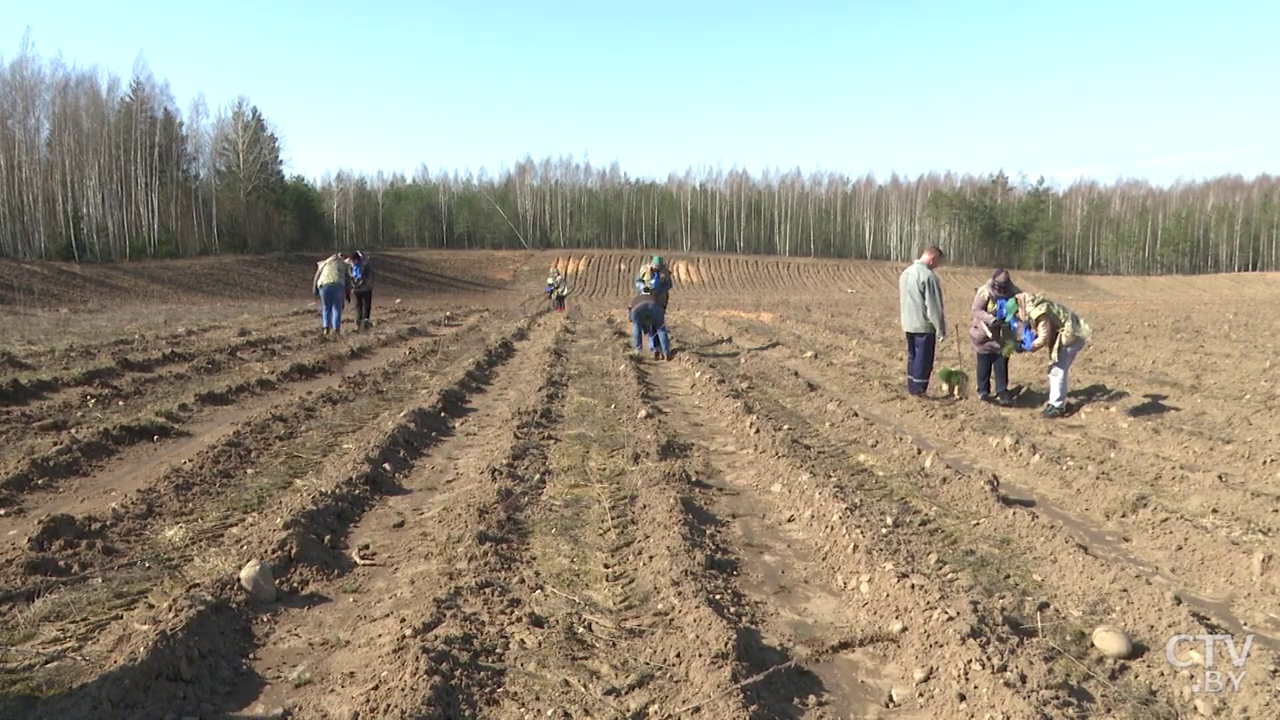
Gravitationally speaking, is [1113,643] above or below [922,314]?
below

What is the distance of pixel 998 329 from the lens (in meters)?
8.62

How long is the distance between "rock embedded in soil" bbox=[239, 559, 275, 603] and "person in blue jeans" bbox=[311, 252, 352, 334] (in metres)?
11.1

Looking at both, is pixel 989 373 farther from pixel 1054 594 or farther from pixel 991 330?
pixel 1054 594

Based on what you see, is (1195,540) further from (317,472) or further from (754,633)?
(317,472)

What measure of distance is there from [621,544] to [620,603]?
82cm

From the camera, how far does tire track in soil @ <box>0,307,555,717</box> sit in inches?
118

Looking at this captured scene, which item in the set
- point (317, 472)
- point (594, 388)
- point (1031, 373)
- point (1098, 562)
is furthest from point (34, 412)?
point (1031, 373)

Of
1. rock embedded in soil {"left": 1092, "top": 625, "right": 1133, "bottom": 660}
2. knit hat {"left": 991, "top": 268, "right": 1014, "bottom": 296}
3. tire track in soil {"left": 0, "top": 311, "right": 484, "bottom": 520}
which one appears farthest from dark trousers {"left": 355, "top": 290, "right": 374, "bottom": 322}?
rock embedded in soil {"left": 1092, "top": 625, "right": 1133, "bottom": 660}

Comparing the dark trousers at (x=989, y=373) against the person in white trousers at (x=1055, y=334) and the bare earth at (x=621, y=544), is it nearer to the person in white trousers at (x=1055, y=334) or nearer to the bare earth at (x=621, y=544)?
the bare earth at (x=621, y=544)

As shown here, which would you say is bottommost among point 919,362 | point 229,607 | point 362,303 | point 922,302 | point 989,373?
point 229,607

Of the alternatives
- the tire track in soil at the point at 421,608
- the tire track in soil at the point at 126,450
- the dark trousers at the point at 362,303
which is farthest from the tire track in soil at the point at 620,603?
the dark trousers at the point at 362,303

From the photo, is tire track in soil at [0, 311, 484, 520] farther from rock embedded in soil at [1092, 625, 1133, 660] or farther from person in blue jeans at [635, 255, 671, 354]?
rock embedded in soil at [1092, 625, 1133, 660]

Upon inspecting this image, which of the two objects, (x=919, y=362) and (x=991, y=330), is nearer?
(x=991, y=330)

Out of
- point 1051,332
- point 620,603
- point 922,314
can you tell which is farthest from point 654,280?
point 620,603
